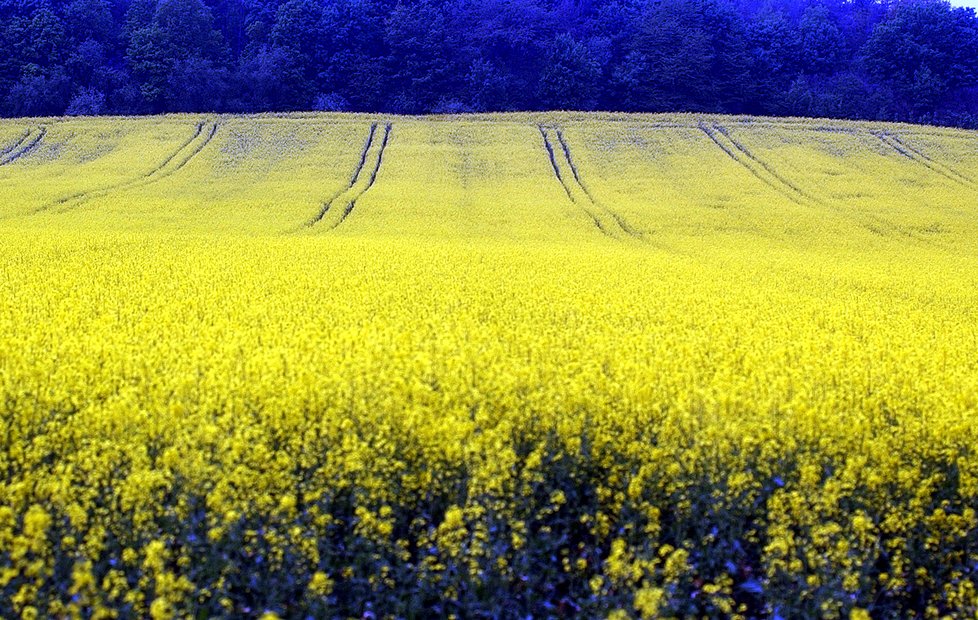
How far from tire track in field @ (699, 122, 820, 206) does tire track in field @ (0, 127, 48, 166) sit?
27.5 meters

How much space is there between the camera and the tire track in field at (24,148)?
121 ft

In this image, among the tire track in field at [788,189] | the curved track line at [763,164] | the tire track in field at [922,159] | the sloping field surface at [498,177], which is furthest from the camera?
the tire track in field at [922,159]

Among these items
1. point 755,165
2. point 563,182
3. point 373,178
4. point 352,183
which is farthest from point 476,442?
point 755,165

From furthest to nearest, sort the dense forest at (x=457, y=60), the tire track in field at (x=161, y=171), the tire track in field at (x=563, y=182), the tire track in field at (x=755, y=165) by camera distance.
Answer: the dense forest at (x=457, y=60) → the tire track in field at (x=755, y=165) → the tire track in field at (x=161, y=171) → the tire track in field at (x=563, y=182)

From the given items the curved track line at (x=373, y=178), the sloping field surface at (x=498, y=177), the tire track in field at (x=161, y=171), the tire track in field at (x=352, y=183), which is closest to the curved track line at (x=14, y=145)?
the sloping field surface at (x=498, y=177)

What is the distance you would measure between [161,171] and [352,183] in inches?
281

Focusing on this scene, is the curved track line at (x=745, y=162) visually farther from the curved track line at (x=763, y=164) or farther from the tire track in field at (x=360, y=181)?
the tire track in field at (x=360, y=181)

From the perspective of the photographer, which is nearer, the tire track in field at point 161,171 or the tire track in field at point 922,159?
the tire track in field at point 161,171

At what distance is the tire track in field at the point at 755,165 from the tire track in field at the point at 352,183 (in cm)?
1447

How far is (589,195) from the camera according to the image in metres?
32.8

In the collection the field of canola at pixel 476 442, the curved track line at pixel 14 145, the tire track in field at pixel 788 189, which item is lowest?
the tire track in field at pixel 788 189

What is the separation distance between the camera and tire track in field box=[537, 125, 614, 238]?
28094 mm

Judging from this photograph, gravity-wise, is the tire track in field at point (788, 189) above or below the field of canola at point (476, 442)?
below

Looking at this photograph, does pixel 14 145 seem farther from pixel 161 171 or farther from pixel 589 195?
pixel 589 195
